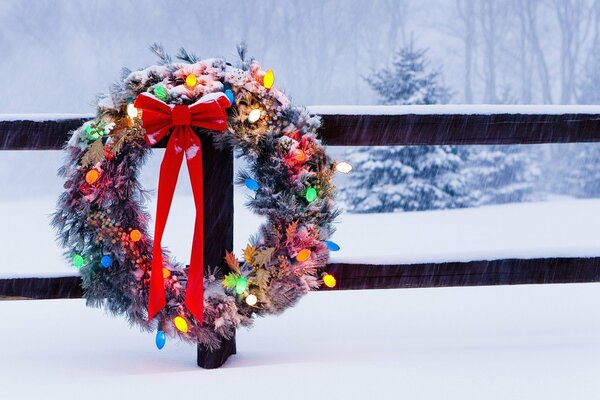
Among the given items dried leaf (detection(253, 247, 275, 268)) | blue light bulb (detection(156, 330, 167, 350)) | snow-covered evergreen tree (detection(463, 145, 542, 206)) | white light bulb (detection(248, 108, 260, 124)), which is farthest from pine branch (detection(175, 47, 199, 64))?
snow-covered evergreen tree (detection(463, 145, 542, 206))

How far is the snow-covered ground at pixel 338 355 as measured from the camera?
8.04 feet

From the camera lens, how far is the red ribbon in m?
2.60

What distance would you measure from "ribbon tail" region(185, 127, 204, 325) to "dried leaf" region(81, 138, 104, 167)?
1.04ft

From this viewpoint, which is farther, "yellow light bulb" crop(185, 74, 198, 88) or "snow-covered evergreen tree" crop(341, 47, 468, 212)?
"snow-covered evergreen tree" crop(341, 47, 468, 212)

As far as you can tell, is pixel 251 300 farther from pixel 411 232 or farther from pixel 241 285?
pixel 411 232

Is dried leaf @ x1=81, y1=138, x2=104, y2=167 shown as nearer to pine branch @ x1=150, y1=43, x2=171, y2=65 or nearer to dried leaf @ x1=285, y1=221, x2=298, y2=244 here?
pine branch @ x1=150, y1=43, x2=171, y2=65

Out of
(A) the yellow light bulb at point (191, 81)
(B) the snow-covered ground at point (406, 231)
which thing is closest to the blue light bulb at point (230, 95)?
(A) the yellow light bulb at point (191, 81)

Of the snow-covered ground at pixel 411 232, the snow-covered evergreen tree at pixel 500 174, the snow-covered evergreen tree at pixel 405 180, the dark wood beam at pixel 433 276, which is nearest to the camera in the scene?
the dark wood beam at pixel 433 276

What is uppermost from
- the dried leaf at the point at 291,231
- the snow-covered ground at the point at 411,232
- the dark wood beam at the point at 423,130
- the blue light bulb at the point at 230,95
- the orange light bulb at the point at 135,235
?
the blue light bulb at the point at 230,95

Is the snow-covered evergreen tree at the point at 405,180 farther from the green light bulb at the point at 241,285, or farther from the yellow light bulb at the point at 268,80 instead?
the green light bulb at the point at 241,285

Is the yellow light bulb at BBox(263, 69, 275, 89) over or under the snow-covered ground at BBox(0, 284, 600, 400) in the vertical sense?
over

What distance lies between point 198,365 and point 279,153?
86 cm

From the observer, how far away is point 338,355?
288 centimetres

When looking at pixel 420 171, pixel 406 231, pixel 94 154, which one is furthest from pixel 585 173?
pixel 94 154
